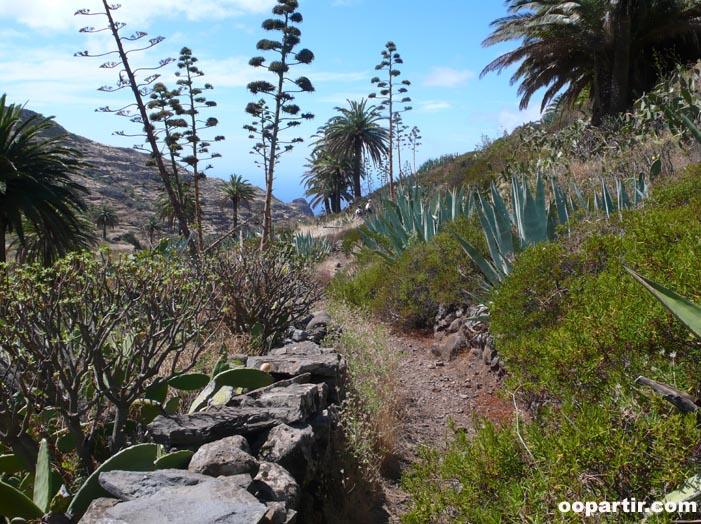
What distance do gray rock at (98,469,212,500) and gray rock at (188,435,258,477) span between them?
0.13m

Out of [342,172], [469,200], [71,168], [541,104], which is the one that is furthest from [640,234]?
[342,172]

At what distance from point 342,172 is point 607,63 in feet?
88.7

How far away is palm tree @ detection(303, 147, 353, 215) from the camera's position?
130 feet

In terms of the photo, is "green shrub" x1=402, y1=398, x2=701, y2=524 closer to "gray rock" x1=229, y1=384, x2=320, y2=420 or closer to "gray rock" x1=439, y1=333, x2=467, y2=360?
"gray rock" x1=229, y1=384, x2=320, y2=420

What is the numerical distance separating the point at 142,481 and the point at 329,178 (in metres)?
40.0

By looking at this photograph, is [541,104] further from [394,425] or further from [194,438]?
[194,438]

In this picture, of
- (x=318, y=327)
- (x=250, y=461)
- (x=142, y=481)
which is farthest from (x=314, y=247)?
(x=142, y=481)

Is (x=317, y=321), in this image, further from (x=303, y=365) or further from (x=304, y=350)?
(x=303, y=365)

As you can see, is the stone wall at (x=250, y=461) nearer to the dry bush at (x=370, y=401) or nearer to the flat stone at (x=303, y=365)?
the flat stone at (x=303, y=365)

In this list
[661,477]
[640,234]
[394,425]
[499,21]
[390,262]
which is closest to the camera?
[661,477]

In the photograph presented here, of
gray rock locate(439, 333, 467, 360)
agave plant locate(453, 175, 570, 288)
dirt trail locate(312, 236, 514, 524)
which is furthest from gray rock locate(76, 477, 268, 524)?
gray rock locate(439, 333, 467, 360)

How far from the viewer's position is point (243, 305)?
551 cm

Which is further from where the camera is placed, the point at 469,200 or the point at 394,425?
the point at 469,200

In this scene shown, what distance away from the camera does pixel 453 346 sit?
5621 mm
